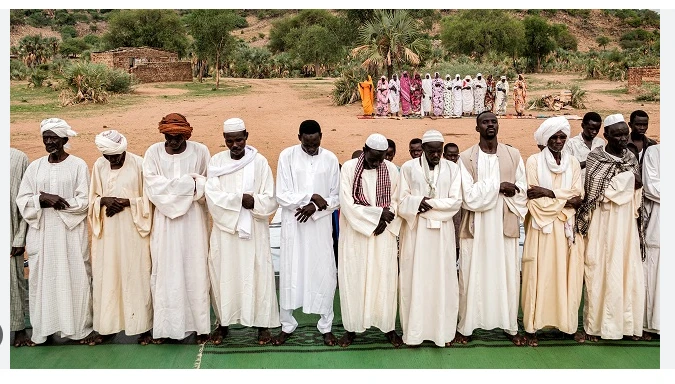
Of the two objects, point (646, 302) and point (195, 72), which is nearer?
point (646, 302)

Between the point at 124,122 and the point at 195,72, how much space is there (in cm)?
1027

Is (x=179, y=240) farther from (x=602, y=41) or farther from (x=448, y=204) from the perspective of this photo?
(x=602, y=41)

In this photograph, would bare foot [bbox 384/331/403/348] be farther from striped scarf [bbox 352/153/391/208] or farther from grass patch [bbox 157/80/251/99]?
grass patch [bbox 157/80/251/99]

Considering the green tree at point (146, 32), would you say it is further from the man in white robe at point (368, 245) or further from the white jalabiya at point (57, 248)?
the man in white robe at point (368, 245)

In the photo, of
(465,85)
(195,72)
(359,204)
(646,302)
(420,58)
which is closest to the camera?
(359,204)

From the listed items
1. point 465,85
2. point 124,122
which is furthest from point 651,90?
point 124,122

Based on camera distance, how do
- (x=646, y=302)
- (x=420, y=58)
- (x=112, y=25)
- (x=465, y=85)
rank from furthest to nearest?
(x=112, y=25) < (x=420, y=58) < (x=465, y=85) < (x=646, y=302)

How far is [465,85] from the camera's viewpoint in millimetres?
17328

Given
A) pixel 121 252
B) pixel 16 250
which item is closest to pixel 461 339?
pixel 121 252

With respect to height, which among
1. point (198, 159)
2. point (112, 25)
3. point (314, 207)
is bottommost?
point (314, 207)

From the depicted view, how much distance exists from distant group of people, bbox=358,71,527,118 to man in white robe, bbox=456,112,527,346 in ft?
42.1

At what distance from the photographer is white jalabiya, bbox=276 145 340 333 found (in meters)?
4.61

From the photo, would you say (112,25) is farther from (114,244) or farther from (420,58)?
(114,244)

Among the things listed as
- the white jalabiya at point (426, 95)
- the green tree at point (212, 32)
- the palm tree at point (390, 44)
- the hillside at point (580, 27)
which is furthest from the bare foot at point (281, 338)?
the hillside at point (580, 27)
